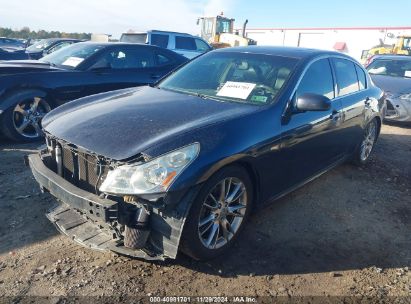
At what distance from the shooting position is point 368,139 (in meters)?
5.33

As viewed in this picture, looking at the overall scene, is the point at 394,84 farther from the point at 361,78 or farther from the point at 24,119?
the point at 24,119

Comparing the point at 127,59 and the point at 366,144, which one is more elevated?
the point at 127,59

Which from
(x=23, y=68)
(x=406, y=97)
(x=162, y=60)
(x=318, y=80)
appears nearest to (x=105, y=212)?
(x=318, y=80)

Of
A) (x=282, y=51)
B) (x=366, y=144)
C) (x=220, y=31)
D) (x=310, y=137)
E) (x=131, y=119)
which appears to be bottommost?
(x=366, y=144)

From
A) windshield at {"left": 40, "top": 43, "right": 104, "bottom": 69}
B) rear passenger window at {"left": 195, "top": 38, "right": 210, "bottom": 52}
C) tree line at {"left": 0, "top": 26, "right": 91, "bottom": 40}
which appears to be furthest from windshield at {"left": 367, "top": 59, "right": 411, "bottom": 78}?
tree line at {"left": 0, "top": 26, "right": 91, "bottom": 40}

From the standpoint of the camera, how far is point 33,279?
101 inches

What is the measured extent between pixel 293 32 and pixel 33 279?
108 feet

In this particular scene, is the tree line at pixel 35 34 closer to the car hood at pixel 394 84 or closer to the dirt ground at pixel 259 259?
the car hood at pixel 394 84

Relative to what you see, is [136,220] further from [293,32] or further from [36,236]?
[293,32]

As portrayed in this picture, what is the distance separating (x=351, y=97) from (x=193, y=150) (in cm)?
276

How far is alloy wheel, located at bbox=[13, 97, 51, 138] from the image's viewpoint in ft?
17.2

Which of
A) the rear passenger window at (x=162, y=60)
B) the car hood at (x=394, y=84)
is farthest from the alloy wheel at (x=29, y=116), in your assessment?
the car hood at (x=394, y=84)

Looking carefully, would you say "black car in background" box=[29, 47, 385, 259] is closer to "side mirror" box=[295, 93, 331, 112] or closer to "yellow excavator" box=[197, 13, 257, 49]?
"side mirror" box=[295, 93, 331, 112]

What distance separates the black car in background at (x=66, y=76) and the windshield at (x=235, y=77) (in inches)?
89.3
